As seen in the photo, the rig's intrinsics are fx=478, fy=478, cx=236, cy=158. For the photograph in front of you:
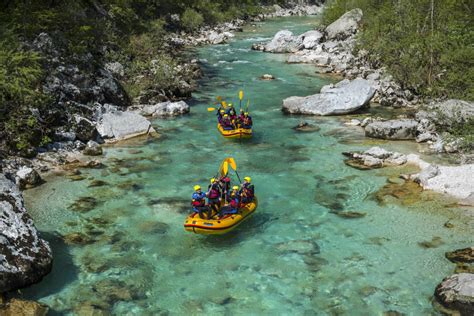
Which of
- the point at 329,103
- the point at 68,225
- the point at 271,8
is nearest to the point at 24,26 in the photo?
the point at 68,225

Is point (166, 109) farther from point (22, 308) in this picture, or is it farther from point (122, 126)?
point (22, 308)

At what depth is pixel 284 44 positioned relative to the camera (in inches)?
1806

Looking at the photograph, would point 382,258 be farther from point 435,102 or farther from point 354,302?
point 435,102

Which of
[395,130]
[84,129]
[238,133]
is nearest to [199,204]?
[238,133]

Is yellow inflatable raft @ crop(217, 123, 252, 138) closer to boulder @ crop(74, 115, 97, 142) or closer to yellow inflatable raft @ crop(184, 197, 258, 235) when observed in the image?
boulder @ crop(74, 115, 97, 142)

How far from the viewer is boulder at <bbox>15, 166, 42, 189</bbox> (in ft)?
54.0

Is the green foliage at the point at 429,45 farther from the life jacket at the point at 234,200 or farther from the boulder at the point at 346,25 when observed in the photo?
the life jacket at the point at 234,200

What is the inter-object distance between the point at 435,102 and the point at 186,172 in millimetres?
13743

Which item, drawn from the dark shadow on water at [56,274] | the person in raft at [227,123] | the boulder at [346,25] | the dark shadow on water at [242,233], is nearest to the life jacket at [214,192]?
the dark shadow on water at [242,233]

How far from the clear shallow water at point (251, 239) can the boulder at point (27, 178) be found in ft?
1.28

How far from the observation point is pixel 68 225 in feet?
47.2

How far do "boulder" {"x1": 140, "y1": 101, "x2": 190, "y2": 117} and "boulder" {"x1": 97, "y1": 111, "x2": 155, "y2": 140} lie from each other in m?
2.75

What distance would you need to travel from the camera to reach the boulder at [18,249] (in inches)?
425

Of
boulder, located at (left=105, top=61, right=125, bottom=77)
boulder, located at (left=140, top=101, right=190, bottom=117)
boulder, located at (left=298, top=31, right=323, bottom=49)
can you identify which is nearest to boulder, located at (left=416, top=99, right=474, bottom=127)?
boulder, located at (left=140, top=101, right=190, bottom=117)
